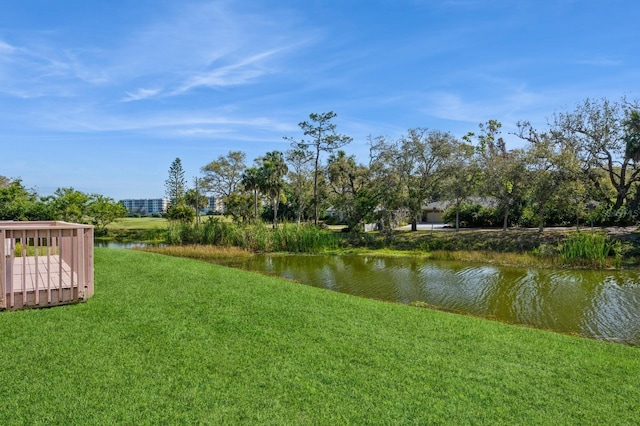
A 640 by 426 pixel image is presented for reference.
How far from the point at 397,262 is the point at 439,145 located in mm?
9640

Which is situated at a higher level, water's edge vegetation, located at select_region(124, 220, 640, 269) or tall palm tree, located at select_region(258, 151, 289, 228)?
tall palm tree, located at select_region(258, 151, 289, 228)

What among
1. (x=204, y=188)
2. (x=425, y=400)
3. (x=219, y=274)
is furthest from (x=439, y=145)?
(x=204, y=188)

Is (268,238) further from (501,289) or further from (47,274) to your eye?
(47,274)

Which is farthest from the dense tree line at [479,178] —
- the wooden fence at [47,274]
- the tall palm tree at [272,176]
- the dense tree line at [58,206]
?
the wooden fence at [47,274]

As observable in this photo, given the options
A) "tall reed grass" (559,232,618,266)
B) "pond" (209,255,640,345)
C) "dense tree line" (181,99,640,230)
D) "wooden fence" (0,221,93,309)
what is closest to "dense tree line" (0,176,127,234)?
"dense tree line" (181,99,640,230)

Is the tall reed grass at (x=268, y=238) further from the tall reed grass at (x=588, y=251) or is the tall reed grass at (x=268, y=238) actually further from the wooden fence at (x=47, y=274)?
the wooden fence at (x=47, y=274)

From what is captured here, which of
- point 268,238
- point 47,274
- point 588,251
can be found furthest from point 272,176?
point 47,274

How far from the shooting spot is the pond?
7438mm

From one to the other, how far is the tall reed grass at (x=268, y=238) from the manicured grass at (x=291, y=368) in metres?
13.9

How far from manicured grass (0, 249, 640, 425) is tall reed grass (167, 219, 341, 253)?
1387 centimetres

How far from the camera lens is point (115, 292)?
241 inches

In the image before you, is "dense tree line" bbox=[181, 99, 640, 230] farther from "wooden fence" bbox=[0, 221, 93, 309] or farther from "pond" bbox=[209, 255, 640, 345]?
"wooden fence" bbox=[0, 221, 93, 309]

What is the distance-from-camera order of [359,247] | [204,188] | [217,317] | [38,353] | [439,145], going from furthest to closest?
[204,188]
[439,145]
[359,247]
[217,317]
[38,353]

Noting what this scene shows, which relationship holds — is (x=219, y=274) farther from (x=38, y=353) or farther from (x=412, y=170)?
(x=412, y=170)
